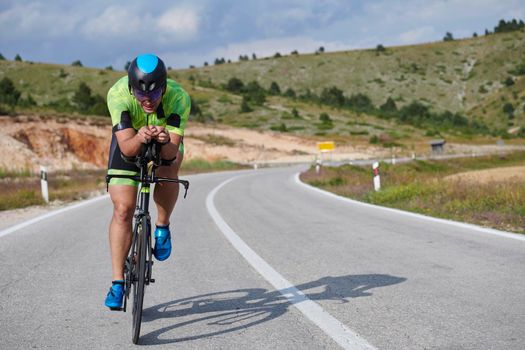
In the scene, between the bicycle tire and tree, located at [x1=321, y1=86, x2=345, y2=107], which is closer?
the bicycle tire

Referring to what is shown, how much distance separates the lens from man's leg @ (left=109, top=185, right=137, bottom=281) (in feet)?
15.6

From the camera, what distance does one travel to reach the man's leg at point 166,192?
16.6 ft

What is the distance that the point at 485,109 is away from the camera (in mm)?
105812

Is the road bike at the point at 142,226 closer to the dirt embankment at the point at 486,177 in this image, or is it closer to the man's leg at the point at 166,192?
the man's leg at the point at 166,192

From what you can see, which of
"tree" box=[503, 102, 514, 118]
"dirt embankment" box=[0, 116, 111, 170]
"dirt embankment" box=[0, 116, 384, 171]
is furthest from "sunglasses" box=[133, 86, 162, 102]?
"tree" box=[503, 102, 514, 118]

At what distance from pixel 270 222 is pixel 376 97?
111m

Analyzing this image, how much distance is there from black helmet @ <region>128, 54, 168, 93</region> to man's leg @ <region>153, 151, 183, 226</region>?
746mm

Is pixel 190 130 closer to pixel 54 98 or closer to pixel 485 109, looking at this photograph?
pixel 54 98

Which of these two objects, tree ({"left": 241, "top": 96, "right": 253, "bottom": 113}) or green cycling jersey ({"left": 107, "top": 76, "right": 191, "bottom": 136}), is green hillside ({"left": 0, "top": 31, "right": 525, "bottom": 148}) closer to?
tree ({"left": 241, "top": 96, "right": 253, "bottom": 113})

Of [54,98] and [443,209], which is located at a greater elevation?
[54,98]

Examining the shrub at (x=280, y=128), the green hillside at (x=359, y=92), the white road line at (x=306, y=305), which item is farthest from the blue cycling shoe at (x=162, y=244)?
the shrub at (x=280, y=128)

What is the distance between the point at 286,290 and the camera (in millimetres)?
5949

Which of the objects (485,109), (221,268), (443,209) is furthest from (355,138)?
(221,268)

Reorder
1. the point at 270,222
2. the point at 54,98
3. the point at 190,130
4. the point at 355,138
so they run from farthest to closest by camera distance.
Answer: the point at 54,98
the point at 355,138
the point at 190,130
the point at 270,222
